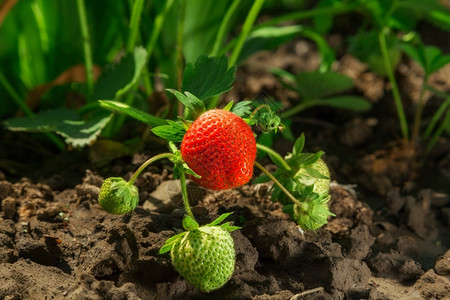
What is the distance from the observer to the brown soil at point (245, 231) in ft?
3.65

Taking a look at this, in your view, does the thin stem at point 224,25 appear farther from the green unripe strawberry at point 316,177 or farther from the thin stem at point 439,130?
the thin stem at point 439,130

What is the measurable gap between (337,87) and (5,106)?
100cm

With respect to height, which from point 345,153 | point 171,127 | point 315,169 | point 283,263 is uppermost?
point 171,127

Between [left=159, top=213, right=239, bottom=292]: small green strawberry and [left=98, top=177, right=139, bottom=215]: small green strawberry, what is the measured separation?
0.40ft

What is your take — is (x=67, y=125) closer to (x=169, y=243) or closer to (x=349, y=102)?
(x=169, y=243)

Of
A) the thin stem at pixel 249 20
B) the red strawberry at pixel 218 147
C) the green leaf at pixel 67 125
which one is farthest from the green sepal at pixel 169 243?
the thin stem at pixel 249 20

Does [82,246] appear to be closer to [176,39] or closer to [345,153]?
[176,39]

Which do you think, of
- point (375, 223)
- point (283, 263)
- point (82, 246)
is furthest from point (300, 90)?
point (82, 246)

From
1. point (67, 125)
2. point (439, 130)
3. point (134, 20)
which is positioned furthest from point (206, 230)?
point (439, 130)

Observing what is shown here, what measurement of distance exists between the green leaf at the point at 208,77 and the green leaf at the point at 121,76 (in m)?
0.22

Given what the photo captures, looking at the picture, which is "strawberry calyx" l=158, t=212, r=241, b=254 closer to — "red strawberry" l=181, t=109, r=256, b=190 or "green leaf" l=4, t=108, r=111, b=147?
"red strawberry" l=181, t=109, r=256, b=190

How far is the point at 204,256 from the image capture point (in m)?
1.01

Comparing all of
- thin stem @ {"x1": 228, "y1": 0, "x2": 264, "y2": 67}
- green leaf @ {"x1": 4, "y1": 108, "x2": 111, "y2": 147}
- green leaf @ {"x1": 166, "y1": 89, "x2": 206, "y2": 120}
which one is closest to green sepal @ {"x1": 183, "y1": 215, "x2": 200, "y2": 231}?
green leaf @ {"x1": 166, "y1": 89, "x2": 206, "y2": 120}

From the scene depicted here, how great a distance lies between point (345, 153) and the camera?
5.96 feet
